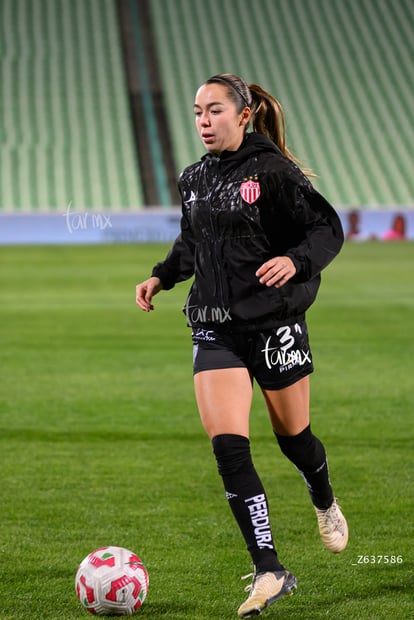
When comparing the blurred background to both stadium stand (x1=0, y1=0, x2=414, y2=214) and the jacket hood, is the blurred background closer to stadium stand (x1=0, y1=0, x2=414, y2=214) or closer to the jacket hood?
stadium stand (x1=0, y1=0, x2=414, y2=214)

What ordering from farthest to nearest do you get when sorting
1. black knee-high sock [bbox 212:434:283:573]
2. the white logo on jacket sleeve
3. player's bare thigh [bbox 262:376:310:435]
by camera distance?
player's bare thigh [bbox 262:376:310:435], the white logo on jacket sleeve, black knee-high sock [bbox 212:434:283:573]

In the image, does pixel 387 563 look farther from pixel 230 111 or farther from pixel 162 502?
pixel 230 111

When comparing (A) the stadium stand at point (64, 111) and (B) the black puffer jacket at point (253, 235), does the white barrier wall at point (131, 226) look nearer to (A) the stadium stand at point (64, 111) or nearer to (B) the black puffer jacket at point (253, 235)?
(A) the stadium stand at point (64, 111)

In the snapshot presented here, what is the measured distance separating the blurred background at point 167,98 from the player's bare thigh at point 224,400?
22.2 m

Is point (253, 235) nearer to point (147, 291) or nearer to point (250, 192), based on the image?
point (250, 192)

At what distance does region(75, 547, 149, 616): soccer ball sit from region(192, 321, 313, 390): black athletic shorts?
78cm

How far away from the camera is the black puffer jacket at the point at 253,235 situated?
425cm

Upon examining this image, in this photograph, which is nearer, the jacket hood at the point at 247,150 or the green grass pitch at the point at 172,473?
the jacket hood at the point at 247,150

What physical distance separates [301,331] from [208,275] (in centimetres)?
44

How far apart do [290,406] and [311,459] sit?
0.32 metres

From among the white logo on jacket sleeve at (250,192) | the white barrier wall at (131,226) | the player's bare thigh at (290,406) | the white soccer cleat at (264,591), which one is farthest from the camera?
the white barrier wall at (131,226)

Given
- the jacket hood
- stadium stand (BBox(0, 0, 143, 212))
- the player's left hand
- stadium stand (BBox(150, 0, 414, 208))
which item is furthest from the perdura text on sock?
stadium stand (BBox(150, 0, 414, 208))

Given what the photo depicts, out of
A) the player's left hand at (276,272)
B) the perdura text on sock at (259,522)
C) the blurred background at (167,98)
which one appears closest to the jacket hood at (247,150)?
the player's left hand at (276,272)

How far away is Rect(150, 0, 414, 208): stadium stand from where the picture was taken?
3241 centimetres
